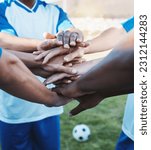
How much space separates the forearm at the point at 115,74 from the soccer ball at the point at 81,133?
1736 mm

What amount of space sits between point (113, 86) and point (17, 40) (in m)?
0.72

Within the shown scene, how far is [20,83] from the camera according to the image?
156 cm

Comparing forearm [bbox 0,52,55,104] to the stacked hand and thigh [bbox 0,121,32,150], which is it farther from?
thigh [bbox 0,121,32,150]

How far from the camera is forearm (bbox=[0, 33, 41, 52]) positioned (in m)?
1.85

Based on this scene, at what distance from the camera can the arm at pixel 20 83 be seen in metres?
1.49

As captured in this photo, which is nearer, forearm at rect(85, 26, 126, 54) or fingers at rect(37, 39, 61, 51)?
fingers at rect(37, 39, 61, 51)

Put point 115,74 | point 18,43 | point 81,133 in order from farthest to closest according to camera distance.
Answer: point 81,133 → point 18,43 → point 115,74

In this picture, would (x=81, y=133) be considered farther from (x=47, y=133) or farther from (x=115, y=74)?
(x=115, y=74)

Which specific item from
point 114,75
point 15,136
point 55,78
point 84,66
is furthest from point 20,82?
point 15,136

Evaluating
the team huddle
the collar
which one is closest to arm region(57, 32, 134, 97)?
the team huddle

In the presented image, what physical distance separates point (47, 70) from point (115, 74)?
60 cm

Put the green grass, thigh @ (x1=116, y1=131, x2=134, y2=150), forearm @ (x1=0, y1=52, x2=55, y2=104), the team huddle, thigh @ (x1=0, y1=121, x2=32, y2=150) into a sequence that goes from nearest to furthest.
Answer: the team huddle
forearm @ (x1=0, y1=52, x2=55, y2=104)
thigh @ (x1=116, y1=131, x2=134, y2=150)
thigh @ (x1=0, y1=121, x2=32, y2=150)
the green grass

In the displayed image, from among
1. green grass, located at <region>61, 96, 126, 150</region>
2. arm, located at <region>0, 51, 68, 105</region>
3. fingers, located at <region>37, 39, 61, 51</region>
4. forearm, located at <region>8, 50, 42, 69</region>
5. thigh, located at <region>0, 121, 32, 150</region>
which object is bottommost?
green grass, located at <region>61, 96, 126, 150</region>

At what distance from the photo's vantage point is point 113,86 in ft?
4.27
